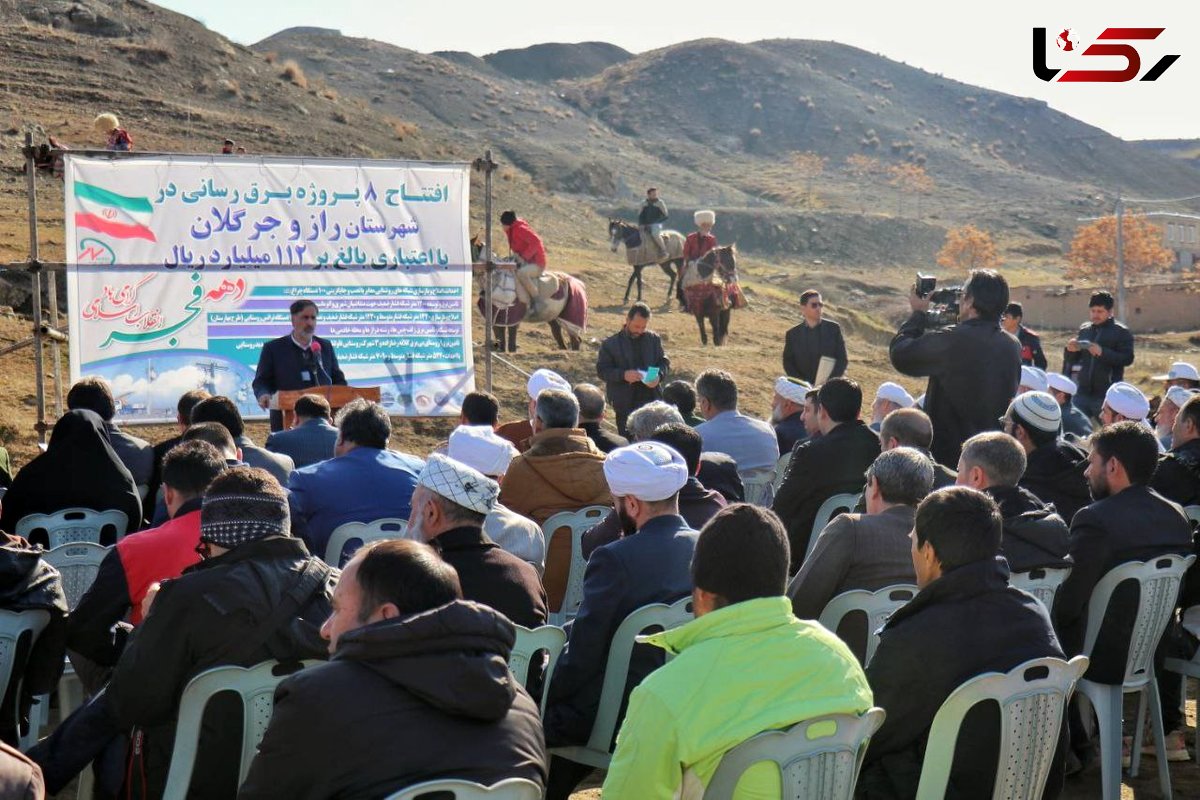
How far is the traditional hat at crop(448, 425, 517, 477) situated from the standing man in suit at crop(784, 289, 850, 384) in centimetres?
625

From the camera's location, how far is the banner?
399 inches

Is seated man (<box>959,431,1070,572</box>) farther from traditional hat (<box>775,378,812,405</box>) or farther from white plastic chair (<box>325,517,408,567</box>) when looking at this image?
traditional hat (<box>775,378,812,405</box>)

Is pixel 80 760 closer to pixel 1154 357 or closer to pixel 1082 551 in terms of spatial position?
pixel 1082 551

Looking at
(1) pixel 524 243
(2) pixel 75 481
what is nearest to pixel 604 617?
(2) pixel 75 481

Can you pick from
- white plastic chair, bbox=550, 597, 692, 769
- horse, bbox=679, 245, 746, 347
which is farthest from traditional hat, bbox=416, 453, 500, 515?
horse, bbox=679, 245, 746, 347

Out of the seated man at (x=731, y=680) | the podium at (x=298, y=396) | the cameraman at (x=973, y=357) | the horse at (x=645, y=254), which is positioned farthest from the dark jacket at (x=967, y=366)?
the horse at (x=645, y=254)

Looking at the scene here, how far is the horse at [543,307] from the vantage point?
16875 millimetres

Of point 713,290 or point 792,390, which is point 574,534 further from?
point 713,290

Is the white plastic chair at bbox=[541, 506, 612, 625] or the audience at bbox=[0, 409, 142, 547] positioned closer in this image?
the white plastic chair at bbox=[541, 506, 612, 625]

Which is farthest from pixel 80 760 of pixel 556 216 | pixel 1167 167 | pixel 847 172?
pixel 1167 167

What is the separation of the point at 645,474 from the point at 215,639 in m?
1.47

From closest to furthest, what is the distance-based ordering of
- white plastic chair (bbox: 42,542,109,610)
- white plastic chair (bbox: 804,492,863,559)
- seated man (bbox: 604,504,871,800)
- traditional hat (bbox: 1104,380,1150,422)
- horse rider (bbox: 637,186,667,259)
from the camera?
seated man (bbox: 604,504,871,800) < white plastic chair (bbox: 42,542,109,610) < white plastic chair (bbox: 804,492,863,559) < traditional hat (bbox: 1104,380,1150,422) < horse rider (bbox: 637,186,667,259)

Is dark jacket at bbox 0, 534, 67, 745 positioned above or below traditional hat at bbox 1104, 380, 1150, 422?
below

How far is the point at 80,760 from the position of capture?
3.80m
